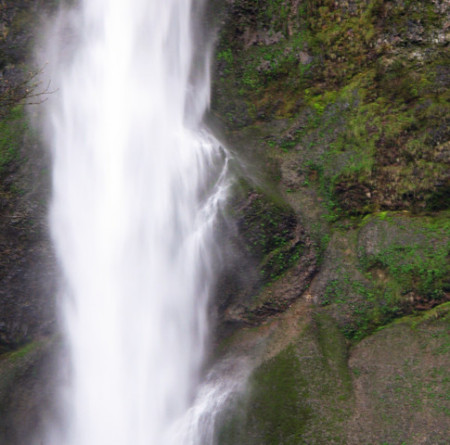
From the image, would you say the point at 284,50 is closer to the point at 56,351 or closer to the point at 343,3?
the point at 343,3

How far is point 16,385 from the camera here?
31.3 ft

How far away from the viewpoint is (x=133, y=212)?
10.4 metres

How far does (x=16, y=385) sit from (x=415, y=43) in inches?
432

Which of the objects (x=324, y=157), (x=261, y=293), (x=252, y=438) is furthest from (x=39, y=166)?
(x=252, y=438)

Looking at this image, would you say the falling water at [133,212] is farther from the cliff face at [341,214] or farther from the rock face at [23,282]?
the cliff face at [341,214]

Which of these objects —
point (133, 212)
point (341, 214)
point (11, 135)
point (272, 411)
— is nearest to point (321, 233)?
point (341, 214)

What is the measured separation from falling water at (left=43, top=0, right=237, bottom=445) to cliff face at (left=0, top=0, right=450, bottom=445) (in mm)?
568

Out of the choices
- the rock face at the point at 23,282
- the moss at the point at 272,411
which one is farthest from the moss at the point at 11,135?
the moss at the point at 272,411

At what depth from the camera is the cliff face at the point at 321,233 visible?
845 cm

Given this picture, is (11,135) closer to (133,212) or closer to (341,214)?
(133,212)

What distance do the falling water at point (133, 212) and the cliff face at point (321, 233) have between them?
0.57 metres

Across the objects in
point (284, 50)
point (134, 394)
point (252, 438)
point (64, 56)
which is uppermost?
point (64, 56)

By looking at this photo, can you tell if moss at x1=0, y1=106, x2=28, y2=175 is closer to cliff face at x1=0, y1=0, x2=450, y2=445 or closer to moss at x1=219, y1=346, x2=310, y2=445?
cliff face at x1=0, y1=0, x2=450, y2=445

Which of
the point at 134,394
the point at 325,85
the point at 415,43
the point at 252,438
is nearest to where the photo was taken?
the point at 252,438
